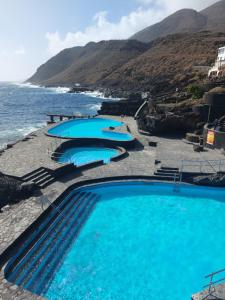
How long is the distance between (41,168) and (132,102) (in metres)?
32.5

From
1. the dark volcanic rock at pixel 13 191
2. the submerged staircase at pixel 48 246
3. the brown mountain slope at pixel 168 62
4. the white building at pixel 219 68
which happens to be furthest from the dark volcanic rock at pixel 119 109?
the brown mountain slope at pixel 168 62

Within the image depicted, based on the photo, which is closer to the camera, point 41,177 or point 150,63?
point 41,177

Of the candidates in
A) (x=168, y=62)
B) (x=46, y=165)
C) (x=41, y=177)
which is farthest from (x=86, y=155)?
(x=168, y=62)

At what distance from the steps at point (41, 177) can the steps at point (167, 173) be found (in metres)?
7.52

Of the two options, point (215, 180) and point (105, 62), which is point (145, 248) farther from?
point (105, 62)

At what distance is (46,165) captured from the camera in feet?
60.0

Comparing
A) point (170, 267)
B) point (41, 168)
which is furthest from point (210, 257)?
point (41, 168)

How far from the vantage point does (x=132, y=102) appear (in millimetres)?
47250

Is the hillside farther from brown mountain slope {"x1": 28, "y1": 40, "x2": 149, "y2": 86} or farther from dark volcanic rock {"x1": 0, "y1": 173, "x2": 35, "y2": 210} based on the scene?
dark volcanic rock {"x1": 0, "y1": 173, "x2": 35, "y2": 210}

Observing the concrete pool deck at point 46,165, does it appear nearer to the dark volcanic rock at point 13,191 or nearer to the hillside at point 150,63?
the dark volcanic rock at point 13,191

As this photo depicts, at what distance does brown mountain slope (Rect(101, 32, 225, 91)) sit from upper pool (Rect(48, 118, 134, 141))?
51.1 metres

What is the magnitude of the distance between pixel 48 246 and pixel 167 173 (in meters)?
10.2

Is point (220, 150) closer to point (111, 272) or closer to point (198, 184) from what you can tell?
point (198, 184)

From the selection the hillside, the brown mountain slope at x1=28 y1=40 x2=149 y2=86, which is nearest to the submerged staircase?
the hillside
